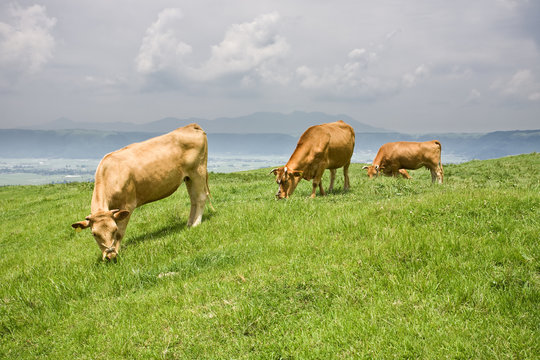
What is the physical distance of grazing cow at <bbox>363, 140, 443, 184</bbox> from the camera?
18516 millimetres

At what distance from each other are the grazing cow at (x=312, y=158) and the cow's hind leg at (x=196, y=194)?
120 inches

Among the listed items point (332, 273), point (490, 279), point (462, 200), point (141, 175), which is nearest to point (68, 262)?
point (141, 175)

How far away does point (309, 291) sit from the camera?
4.65 metres

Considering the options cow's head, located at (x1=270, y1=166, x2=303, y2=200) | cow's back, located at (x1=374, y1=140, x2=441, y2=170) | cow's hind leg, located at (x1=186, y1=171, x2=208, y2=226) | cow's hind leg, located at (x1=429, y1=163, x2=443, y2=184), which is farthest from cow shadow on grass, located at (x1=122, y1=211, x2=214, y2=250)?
cow's hind leg, located at (x1=429, y1=163, x2=443, y2=184)

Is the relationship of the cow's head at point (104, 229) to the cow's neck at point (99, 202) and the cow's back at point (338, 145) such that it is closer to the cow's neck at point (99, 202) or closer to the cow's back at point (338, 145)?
the cow's neck at point (99, 202)

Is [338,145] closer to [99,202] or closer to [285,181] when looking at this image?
[285,181]

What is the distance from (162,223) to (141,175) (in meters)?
2.41

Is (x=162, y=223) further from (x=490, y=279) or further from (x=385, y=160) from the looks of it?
(x=385, y=160)

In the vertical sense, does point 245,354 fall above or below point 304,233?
below

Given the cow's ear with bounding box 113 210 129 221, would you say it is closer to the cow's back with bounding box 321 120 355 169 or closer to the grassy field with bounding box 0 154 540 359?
the grassy field with bounding box 0 154 540 359

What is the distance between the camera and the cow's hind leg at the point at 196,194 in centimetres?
965

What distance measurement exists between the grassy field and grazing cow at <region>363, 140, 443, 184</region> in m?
11.5

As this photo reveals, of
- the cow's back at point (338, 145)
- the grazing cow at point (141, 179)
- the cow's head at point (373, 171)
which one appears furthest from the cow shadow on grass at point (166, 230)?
the cow's head at point (373, 171)

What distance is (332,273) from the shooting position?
16.3 ft
